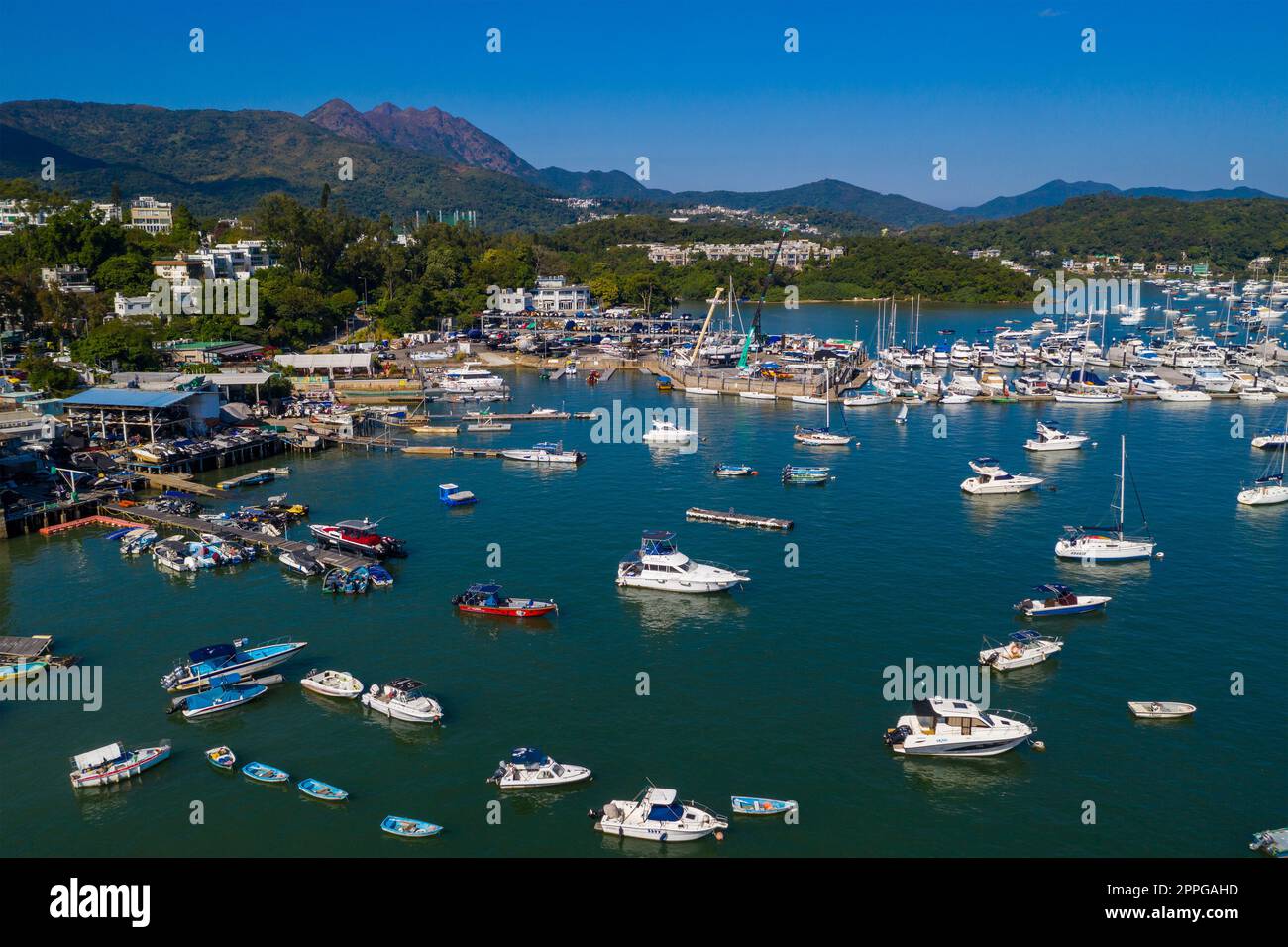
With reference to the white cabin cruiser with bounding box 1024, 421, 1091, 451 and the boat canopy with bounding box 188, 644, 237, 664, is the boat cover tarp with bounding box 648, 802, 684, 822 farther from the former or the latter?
the white cabin cruiser with bounding box 1024, 421, 1091, 451

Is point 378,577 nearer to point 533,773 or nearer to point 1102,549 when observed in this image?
point 533,773

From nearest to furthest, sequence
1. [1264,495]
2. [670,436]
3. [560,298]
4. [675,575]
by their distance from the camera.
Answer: [675,575], [1264,495], [670,436], [560,298]

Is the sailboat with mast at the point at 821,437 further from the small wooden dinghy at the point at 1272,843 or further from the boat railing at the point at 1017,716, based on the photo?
the small wooden dinghy at the point at 1272,843

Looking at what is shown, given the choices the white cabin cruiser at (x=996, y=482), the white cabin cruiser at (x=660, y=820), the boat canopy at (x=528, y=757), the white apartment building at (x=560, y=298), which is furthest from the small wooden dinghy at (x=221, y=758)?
the white apartment building at (x=560, y=298)

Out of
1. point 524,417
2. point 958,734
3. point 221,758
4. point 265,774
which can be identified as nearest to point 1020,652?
point 958,734

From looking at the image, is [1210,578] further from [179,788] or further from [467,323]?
[467,323]

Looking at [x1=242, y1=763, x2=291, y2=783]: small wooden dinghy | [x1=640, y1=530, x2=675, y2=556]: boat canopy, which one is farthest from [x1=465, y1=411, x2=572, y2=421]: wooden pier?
[x1=242, y1=763, x2=291, y2=783]: small wooden dinghy
